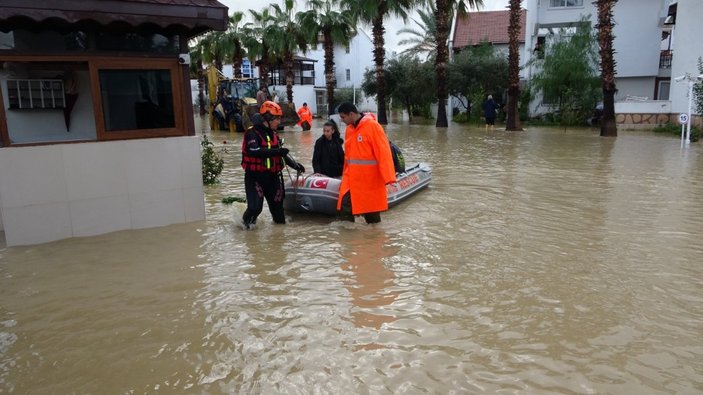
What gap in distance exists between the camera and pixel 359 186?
Answer: 273 inches

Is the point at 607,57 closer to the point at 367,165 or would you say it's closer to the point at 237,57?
the point at 367,165

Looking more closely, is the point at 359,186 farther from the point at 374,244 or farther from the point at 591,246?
the point at 591,246

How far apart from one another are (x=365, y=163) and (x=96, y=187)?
328 centimetres

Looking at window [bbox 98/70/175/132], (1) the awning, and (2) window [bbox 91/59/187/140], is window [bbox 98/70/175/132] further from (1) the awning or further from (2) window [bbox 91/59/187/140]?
(1) the awning

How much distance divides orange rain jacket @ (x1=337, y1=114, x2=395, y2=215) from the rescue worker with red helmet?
86cm

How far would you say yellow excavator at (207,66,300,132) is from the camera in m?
25.9

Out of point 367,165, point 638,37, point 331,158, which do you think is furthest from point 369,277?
point 638,37

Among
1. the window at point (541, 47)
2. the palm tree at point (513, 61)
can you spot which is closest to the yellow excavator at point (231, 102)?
the palm tree at point (513, 61)

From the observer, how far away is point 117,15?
600 centimetres

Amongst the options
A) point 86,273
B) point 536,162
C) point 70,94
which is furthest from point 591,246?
point 536,162

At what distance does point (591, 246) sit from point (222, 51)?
139 feet

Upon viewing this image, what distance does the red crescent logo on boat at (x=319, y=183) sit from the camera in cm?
764

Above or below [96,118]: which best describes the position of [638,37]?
above

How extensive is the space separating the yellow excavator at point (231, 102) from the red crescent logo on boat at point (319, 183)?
18418mm
